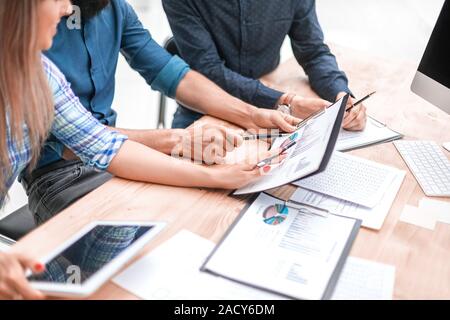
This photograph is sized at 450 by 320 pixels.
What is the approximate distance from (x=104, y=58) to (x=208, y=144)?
422mm

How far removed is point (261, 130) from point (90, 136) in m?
0.47

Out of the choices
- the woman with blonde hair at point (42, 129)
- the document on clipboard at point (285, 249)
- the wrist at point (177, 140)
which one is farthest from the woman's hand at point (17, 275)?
the wrist at point (177, 140)

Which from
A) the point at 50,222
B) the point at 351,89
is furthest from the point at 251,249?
the point at 351,89

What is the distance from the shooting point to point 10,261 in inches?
29.1

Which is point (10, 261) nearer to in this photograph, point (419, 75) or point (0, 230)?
point (0, 230)

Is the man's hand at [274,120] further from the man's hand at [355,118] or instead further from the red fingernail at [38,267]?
the red fingernail at [38,267]

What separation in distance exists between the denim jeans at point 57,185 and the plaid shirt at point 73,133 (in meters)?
0.17

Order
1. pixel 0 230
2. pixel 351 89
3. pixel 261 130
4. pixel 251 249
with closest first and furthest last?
pixel 251 249
pixel 0 230
pixel 261 130
pixel 351 89

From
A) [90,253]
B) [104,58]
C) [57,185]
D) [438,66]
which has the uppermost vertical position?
[438,66]

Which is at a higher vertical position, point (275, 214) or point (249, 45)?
point (249, 45)

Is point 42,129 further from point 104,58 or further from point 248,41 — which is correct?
point 248,41

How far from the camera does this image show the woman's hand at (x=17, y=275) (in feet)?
2.38

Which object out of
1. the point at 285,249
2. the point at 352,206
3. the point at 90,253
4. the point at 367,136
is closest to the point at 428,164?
the point at 367,136

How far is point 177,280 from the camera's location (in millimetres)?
825
